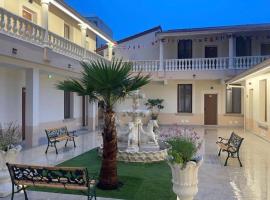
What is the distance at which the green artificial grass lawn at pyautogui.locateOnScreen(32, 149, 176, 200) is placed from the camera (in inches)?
248

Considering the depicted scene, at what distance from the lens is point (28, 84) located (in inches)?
480

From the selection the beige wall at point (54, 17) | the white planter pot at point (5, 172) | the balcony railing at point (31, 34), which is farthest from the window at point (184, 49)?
the white planter pot at point (5, 172)

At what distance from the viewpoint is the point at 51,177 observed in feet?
17.9

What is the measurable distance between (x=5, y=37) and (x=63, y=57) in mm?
4377

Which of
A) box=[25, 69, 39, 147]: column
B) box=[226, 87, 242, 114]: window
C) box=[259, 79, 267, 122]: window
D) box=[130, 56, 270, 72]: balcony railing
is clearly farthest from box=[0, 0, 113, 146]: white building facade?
box=[226, 87, 242, 114]: window

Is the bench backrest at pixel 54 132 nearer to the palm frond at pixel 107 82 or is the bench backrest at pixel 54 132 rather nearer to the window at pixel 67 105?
the palm frond at pixel 107 82

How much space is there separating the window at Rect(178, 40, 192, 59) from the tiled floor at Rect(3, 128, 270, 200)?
11715 mm

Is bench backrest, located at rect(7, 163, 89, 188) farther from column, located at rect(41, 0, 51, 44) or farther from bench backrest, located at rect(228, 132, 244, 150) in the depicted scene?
column, located at rect(41, 0, 51, 44)

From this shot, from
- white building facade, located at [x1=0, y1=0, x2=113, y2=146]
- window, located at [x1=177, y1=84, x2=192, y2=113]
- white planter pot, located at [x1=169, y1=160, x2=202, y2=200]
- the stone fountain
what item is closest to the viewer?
white planter pot, located at [x1=169, y1=160, x2=202, y2=200]

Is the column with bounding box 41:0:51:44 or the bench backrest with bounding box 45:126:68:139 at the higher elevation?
the column with bounding box 41:0:51:44

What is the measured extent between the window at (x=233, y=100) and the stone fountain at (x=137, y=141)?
516 inches

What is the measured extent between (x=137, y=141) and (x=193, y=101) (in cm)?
1365

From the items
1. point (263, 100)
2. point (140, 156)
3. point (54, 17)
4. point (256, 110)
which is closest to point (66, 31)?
point (54, 17)

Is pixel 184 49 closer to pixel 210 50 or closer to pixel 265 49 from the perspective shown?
pixel 210 50
